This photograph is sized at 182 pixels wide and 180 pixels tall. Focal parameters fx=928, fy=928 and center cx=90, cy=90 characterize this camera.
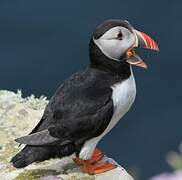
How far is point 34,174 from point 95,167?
0.55 m

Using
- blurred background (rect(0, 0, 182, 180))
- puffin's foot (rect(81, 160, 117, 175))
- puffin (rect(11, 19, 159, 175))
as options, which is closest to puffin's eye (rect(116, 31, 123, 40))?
puffin (rect(11, 19, 159, 175))

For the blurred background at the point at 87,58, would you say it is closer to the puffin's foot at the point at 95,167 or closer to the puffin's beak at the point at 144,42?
the puffin's foot at the point at 95,167

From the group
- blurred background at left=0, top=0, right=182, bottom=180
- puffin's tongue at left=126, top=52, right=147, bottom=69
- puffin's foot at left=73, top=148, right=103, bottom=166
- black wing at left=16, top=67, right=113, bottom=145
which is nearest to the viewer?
black wing at left=16, top=67, right=113, bottom=145

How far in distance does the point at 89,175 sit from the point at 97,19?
8666 millimetres

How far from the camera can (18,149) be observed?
7.89 meters

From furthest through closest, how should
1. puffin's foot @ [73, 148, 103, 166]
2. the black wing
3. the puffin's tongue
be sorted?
puffin's foot @ [73, 148, 103, 166] < the puffin's tongue < the black wing

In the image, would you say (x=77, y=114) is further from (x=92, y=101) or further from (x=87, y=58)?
(x=87, y=58)

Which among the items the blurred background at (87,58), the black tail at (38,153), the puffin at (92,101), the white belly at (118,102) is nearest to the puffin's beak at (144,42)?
the puffin at (92,101)

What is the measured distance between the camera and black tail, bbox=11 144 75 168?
724 cm

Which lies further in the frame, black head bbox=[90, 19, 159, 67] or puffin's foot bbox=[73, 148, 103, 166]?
puffin's foot bbox=[73, 148, 103, 166]

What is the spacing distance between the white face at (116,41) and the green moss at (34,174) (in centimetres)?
105

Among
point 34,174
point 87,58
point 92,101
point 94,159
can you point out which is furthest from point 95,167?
point 87,58

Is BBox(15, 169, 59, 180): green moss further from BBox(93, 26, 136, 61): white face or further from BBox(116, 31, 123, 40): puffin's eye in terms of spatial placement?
BBox(116, 31, 123, 40): puffin's eye

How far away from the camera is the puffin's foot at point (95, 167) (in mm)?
7538
